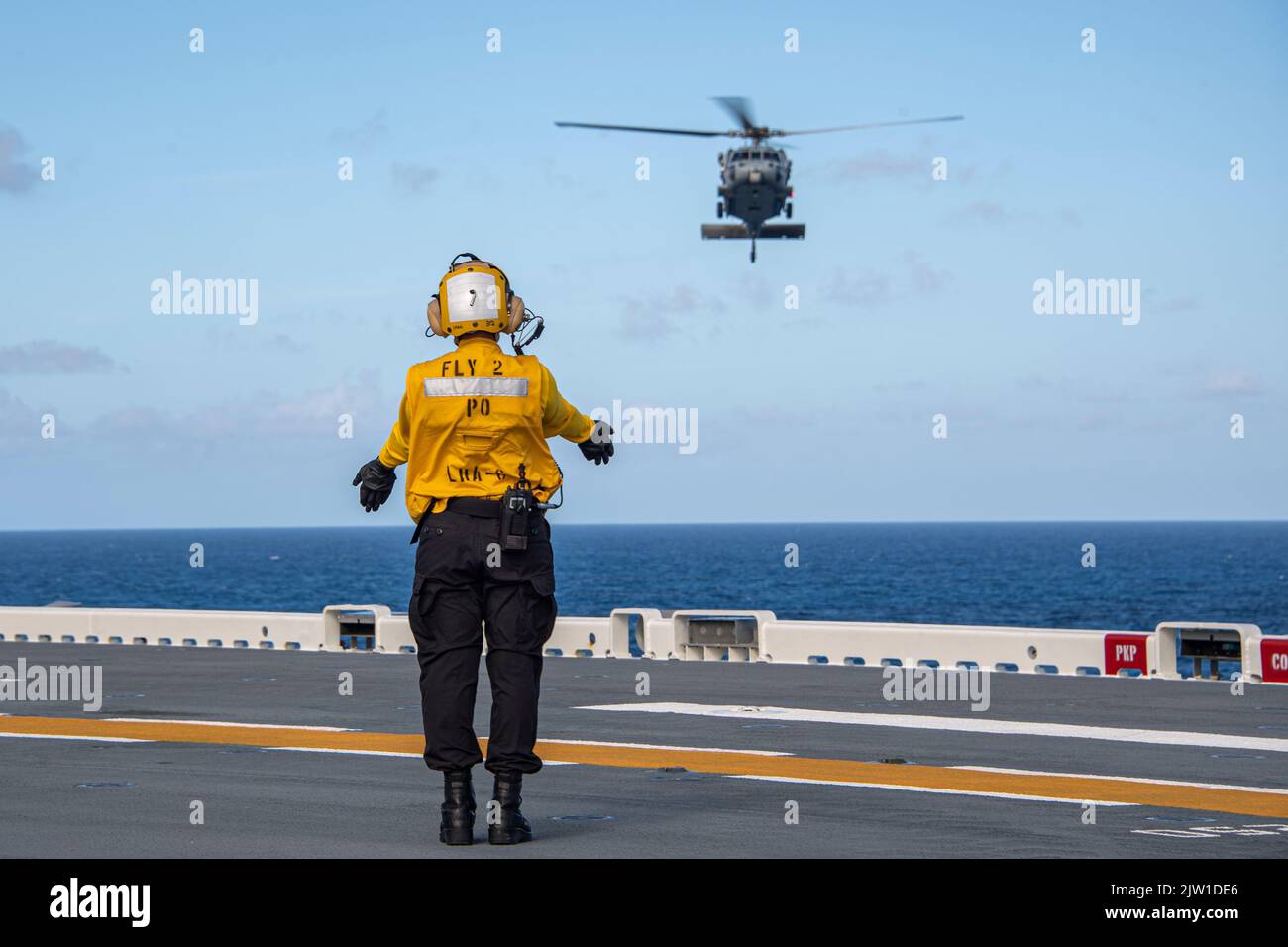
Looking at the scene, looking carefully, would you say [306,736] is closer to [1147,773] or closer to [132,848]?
[132,848]

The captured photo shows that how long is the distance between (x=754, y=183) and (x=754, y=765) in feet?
83.0

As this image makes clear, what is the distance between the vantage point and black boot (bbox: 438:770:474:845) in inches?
265

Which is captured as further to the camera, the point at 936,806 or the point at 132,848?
the point at 936,806

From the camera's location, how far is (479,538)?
6730 millimetres

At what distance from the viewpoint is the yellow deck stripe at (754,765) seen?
8.43 m

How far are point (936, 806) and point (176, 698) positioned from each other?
877cm

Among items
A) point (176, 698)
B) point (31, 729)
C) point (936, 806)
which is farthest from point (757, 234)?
point (936, 806)

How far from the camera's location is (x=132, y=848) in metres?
6.56

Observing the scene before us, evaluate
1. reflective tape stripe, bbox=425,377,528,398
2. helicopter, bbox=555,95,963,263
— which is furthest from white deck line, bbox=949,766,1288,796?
helicopter, bbox=555,95,963,263

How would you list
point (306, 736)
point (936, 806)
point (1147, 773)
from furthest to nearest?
1. point (306, 736)
2. point (1147, 773)
3. point (936, 806)
